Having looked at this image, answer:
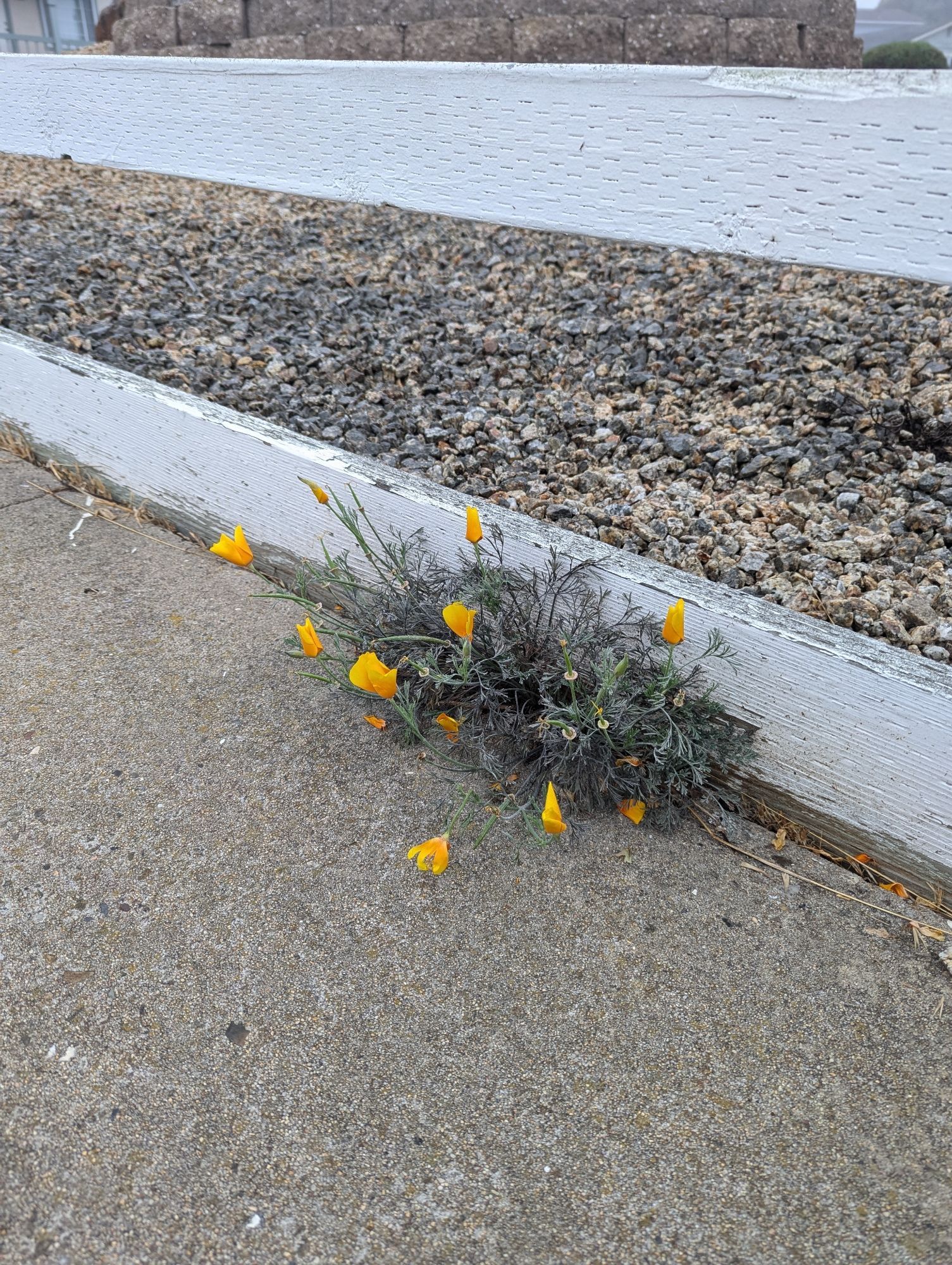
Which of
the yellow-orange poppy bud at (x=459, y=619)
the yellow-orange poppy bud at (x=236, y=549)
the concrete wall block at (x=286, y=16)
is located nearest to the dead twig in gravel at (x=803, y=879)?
the yellow-orange poppy bud at (x=459, y=619)

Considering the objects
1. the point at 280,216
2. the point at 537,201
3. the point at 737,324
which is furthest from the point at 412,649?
the point at 280,216

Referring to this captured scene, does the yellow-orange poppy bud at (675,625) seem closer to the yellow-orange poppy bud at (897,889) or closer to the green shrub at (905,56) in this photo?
the yellow-orange poppy bud at (897,889)

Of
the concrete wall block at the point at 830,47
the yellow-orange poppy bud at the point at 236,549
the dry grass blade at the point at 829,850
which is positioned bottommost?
the dry grass blade at the point at 829,850

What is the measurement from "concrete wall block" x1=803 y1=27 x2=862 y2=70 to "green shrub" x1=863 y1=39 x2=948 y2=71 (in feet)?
25.0

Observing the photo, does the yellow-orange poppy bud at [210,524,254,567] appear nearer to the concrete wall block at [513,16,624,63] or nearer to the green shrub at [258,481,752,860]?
the green shrub at [258,481,752,860]

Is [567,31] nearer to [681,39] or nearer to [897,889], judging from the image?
[681,39]

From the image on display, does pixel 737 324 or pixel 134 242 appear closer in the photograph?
pixel 737 324

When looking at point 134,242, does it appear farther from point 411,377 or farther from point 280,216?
point 411,377

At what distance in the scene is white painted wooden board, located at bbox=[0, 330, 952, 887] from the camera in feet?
5.98

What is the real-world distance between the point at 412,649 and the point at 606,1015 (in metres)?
0.97

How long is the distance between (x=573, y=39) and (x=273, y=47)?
2.03m

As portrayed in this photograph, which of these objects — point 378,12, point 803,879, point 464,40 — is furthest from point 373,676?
point 378,12

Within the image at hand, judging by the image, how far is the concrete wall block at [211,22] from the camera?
611 cm

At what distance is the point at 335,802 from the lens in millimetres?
2082
